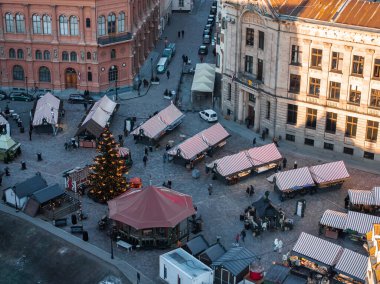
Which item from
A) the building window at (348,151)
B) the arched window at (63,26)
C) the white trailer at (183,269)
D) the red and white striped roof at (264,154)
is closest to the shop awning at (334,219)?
the red and white striped roof at (264,154)

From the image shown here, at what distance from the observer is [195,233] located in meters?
84.8

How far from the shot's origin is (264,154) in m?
97.4

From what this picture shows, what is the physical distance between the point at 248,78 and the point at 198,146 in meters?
14.6

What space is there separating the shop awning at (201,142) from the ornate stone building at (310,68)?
26.2 feet

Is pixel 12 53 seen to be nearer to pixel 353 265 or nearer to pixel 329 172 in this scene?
pixel 329 172

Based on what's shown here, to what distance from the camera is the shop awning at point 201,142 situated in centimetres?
9850

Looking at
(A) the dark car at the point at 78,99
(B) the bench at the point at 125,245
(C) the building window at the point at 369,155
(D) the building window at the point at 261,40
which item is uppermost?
(D) the building window at the point at 261,40

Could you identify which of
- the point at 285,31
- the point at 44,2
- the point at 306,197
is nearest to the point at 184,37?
the point at 44,2

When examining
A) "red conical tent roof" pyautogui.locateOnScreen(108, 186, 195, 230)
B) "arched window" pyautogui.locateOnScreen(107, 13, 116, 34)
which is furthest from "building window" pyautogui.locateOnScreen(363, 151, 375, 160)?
"arched window" pyautogui.locateOnScreen(107, 13, 116, 34)

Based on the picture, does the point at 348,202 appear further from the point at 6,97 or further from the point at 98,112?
the point at 6,97

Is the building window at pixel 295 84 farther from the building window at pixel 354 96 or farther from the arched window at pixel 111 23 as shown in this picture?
the arched window at pixel 111 23

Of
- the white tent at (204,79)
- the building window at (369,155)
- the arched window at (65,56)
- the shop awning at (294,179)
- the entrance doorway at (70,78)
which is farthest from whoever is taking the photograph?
the entrance doorway at (70,78)

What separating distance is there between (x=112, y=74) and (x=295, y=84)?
34290mm

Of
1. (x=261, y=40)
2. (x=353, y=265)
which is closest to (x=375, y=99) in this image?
(x=261, y=40)
